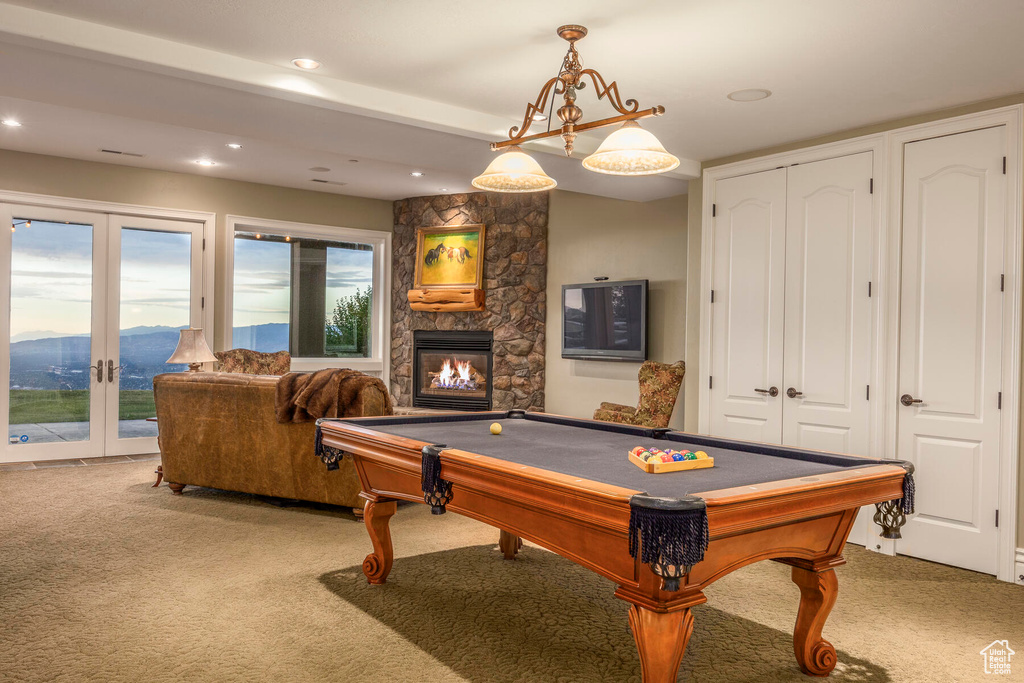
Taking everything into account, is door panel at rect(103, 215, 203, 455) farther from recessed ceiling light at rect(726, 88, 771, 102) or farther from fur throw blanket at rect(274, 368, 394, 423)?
recessed ceiling light at rect(726, 88, 771, 102)

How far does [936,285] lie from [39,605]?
4.60m

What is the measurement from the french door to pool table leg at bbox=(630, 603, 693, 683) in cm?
588

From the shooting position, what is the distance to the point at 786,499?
1974mm

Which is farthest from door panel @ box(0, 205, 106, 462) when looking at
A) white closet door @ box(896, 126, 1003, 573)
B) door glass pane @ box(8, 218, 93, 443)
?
white closet door @ box(896, 126, 1003, 573)

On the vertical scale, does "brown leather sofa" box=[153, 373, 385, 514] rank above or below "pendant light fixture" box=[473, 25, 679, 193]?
below

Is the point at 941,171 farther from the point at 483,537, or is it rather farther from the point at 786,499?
the point at 483,537

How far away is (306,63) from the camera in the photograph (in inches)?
135

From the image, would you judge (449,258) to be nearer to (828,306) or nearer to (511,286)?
(511,286)

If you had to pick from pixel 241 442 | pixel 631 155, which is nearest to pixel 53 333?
pixel 241 442

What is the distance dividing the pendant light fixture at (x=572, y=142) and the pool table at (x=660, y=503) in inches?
43.1

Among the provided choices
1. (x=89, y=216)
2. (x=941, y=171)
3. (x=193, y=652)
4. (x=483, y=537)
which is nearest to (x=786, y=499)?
(x=193, y=652)

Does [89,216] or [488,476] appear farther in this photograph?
[89,216]

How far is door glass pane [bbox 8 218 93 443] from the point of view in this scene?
617 cm

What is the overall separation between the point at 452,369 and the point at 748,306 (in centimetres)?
380
